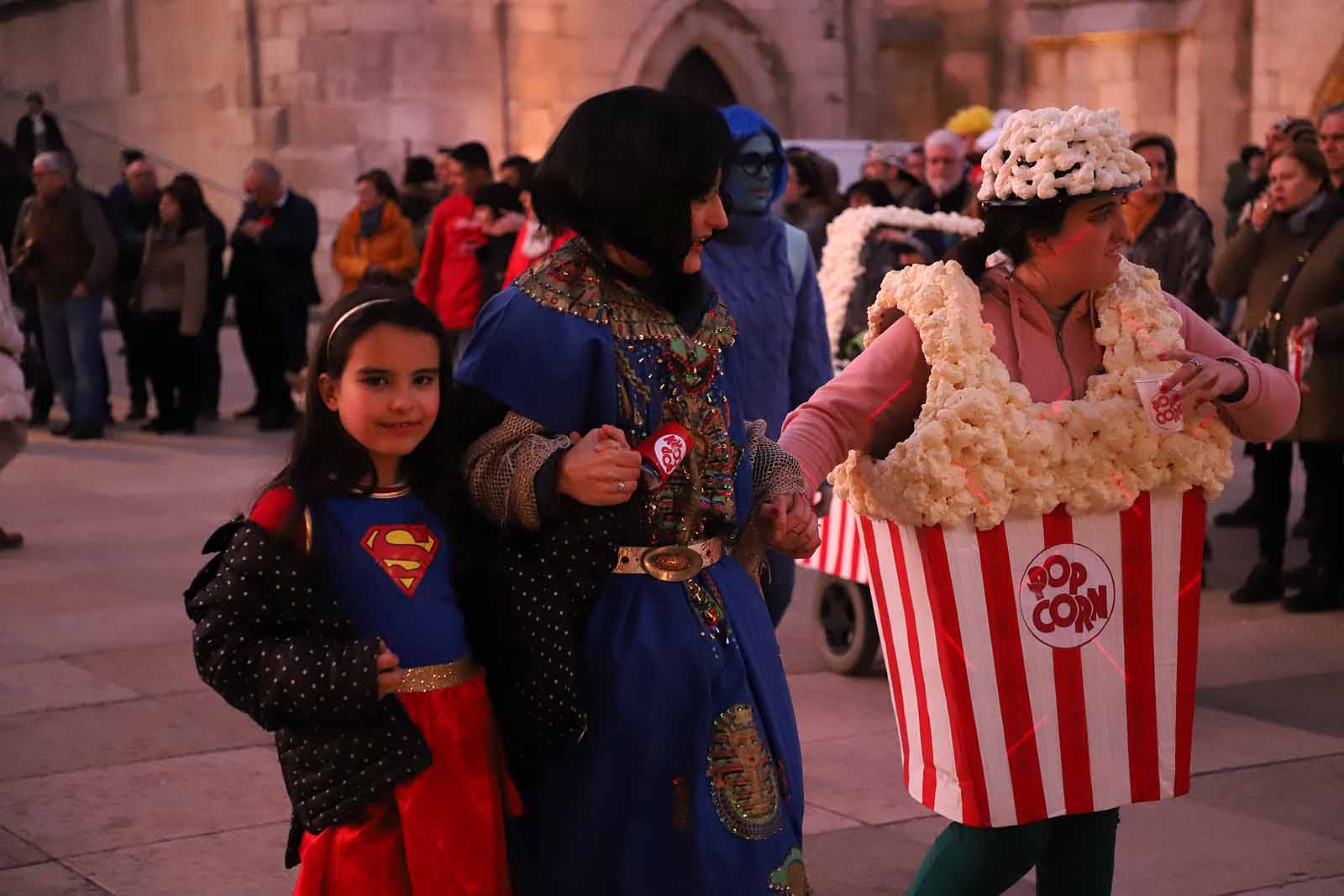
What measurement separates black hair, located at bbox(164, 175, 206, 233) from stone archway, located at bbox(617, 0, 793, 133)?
10.2 m

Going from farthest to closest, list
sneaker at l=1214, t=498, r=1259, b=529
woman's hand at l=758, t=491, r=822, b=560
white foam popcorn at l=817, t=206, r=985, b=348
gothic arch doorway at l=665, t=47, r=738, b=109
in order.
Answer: gothic arch doorway at l=665, t=47, r=738, b=109 < sneaker at l=1214, t=498, r=1259, b=529 < white foam popcorn at l=817, t=206, r=985, b=348 < woman's hand at l=758, t=491, r=822, b=560

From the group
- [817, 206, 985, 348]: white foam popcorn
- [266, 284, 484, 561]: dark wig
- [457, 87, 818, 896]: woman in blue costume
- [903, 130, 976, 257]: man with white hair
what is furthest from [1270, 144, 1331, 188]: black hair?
[266, 284, 484, 561]: dark wig

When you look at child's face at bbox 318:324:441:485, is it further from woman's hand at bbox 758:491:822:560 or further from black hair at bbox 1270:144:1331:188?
black hair at bbox 1270:144:1331:188

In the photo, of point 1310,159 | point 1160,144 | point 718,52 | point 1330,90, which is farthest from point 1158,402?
point 718,52

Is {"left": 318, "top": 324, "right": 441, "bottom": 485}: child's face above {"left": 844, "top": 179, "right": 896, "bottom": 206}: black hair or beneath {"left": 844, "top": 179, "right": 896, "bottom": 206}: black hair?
beneath

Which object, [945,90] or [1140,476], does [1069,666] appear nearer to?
[1140,476]

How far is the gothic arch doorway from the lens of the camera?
2552 centimetres

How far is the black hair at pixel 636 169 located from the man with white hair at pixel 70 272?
1151 cm

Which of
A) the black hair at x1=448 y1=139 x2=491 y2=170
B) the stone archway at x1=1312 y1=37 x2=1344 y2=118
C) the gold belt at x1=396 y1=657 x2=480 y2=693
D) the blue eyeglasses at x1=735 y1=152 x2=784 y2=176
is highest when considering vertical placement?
the stone archway at x1=1312 y1=37 x2=1344 y2=118

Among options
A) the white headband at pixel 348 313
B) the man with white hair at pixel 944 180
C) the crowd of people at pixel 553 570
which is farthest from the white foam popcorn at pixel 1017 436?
the man with white hair at pixel 944 180

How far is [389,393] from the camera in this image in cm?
325

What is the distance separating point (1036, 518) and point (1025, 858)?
673mm

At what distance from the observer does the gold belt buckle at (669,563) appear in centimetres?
329

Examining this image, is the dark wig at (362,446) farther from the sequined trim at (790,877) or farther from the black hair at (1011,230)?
the black hair at (1011,230)
